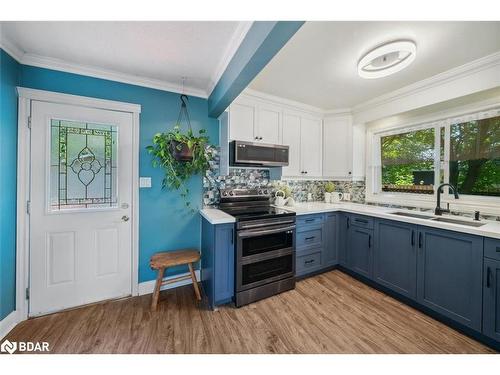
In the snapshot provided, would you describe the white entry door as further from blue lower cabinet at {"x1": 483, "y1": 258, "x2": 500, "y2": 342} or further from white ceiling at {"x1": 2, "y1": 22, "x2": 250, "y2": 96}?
blue lower cabinet at {"x1": 483, "y1": 258, "x2": 500, "y2": 342}

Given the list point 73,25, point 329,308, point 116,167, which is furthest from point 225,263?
point 73,25

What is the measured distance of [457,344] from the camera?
1546 millimetres

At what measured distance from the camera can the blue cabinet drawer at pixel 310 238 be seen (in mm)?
2482

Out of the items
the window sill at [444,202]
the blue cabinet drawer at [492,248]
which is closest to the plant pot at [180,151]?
the blue cabinet drawer at [492,248]

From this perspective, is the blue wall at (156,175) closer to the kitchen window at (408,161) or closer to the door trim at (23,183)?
the door trim at (23,183)

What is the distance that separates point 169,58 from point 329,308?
2.81m

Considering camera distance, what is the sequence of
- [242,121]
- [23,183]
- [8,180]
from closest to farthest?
[8,180], [23,183], [242,121]

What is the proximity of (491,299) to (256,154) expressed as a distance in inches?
91.6

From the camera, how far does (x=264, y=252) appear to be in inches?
82.5

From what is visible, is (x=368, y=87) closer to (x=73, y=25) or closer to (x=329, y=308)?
(x=329, y=308)

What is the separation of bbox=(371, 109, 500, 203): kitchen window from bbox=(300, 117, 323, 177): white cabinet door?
0.84 metres

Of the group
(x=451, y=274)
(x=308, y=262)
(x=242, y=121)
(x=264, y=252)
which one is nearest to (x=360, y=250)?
(x=308, y=262)

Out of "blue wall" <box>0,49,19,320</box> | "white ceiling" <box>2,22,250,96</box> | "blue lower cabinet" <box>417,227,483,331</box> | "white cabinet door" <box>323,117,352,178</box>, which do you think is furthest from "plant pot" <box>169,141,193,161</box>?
"blue lower cabinet" <box>417,227,483,331</box>

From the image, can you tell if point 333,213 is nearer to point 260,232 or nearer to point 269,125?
point 260,232
